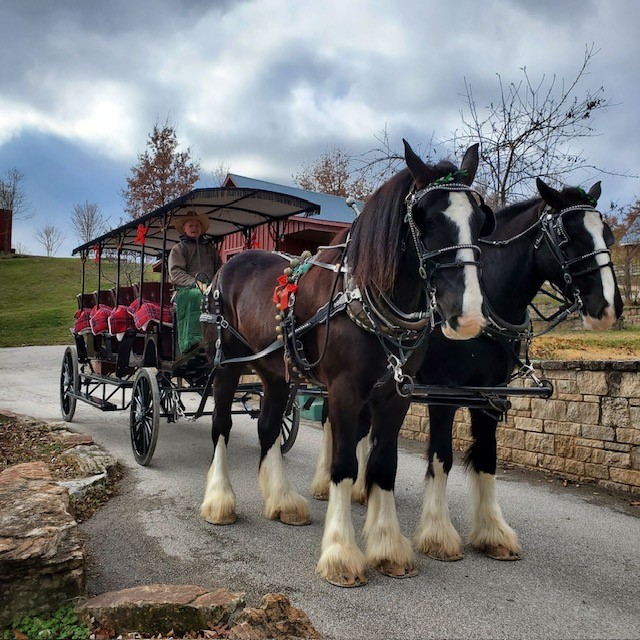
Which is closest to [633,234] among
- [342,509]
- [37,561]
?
[342,509]

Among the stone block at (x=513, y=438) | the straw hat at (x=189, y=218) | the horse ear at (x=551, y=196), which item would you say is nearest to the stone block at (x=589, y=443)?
the stone block at (x=513, y=438)

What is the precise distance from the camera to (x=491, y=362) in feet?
13.1

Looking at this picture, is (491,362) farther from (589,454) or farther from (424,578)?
(589,454)

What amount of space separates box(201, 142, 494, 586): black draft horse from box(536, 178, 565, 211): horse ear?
69 cm

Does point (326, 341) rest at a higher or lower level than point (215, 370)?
higher

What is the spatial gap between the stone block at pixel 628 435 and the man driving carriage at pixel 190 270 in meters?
4.06

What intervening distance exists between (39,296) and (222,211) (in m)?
35.6

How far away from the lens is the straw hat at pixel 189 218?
625 cm

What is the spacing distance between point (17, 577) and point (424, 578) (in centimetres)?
216

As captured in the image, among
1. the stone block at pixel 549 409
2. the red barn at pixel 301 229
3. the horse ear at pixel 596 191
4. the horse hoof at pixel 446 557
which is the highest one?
the red barn at pixel 301 229

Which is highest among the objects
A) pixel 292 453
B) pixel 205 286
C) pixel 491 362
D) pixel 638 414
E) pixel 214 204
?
pixel 214 204

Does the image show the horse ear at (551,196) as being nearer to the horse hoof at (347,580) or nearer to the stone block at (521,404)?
the horse hoof at (347,580)

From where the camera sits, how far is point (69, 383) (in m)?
8.54

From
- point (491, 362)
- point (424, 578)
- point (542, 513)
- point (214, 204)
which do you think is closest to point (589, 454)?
point (542, 513)
